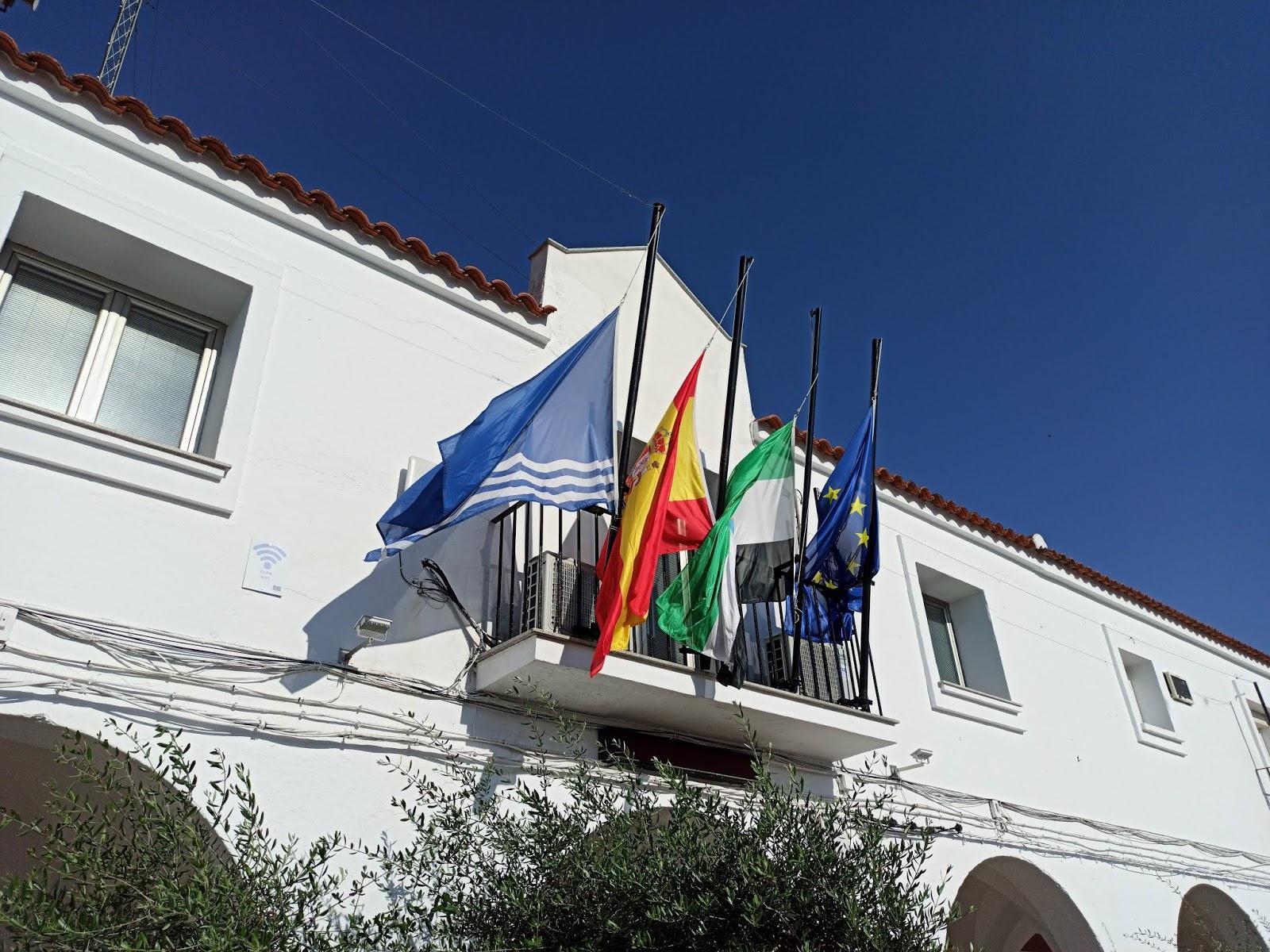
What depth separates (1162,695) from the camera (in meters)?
12.2

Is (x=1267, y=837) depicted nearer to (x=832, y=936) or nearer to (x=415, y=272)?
(x=832, y=936)

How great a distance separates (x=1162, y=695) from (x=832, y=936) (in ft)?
32.2

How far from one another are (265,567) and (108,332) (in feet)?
5.87

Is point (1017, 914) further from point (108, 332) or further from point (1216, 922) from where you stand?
point (108, 332)

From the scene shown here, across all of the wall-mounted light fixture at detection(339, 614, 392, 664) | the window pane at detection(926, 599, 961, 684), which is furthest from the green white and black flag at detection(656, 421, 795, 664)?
the window pane at detection(926, 599, 961, 684)

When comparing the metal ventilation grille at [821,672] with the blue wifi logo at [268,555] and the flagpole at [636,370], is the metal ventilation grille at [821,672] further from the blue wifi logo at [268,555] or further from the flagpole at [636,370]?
the blue wifi logo at [268,555]

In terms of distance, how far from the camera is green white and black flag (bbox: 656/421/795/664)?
6355 mm

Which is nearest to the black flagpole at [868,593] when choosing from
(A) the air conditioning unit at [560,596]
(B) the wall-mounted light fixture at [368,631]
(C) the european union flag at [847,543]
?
(C) the european union flag at [847,543]

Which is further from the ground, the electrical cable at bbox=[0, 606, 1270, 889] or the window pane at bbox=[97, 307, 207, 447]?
the window pane at bbox=[97, 307, 207, 447]

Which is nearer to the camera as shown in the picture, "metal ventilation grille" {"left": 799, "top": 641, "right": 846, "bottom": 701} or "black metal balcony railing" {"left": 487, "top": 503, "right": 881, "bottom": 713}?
"black metal balcony railing" {"left": 487, "top": 503, "right": 881, "bottom": 713}

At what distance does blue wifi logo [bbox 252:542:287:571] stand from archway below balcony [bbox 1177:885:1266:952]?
972cm

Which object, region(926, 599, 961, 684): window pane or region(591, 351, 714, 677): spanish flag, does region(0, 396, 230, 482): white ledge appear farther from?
region(926, 599, 961, 684): window pane

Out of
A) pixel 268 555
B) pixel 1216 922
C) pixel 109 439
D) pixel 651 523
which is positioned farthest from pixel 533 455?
pixel 1216 922

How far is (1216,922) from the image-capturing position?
10.9 meters
